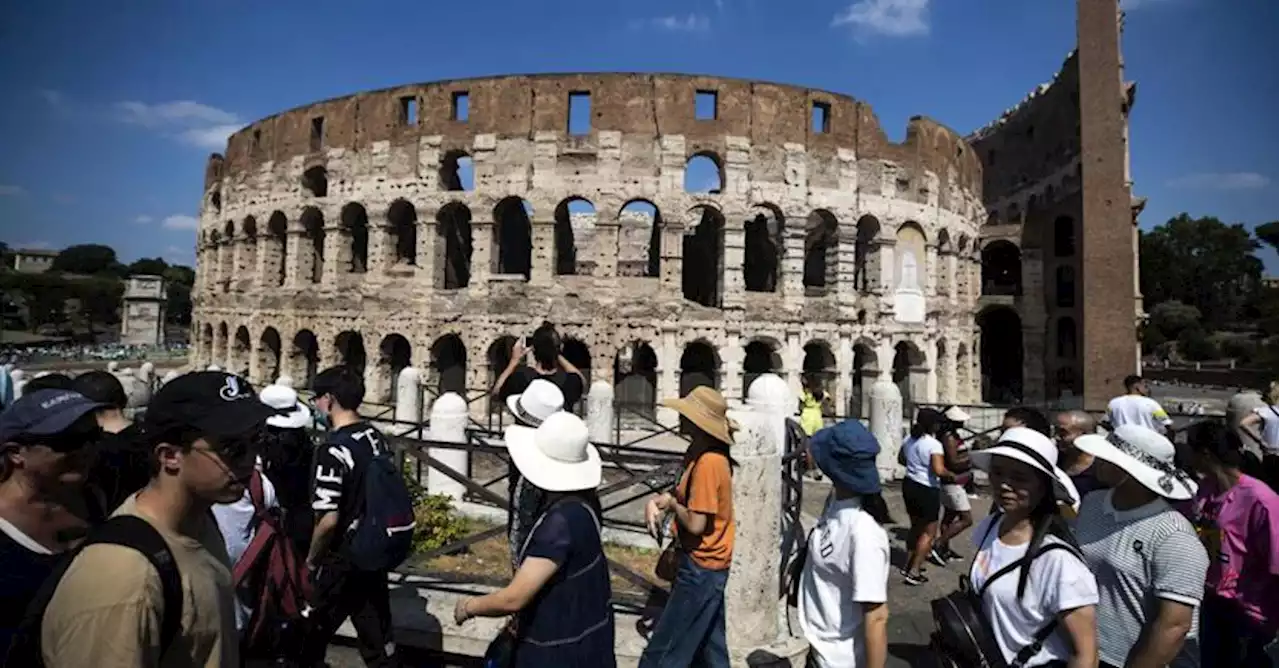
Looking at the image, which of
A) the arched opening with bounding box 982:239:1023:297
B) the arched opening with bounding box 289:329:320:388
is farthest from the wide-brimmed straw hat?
the arched opening with bounding box 982:239:1023:297

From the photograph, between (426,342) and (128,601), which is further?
(426,342)

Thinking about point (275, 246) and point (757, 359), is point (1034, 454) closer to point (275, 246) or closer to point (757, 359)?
point (757, 359)

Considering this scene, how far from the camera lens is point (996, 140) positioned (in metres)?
31.7

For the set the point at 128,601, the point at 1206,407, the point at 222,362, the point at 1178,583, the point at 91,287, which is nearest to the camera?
the point at 128,601

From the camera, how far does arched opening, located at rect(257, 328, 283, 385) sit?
22.6 meters

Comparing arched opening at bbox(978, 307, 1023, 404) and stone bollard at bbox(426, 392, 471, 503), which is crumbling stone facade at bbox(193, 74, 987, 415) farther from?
stone bollard at bbox(426, 392, 471, 503)

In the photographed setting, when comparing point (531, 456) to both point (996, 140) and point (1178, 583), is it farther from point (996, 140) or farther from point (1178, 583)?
point (996, 140)

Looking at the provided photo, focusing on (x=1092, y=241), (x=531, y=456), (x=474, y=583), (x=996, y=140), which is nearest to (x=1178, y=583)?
(x=531, y=456)

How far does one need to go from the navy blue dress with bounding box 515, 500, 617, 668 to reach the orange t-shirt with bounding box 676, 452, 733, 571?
990mm

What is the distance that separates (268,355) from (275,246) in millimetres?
3810

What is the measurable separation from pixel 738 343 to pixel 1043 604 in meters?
16.4

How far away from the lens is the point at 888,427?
11.7 m

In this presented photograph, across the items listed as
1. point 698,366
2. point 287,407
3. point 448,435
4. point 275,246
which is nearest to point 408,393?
point 448,435

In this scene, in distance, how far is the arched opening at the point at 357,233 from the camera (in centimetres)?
2094
